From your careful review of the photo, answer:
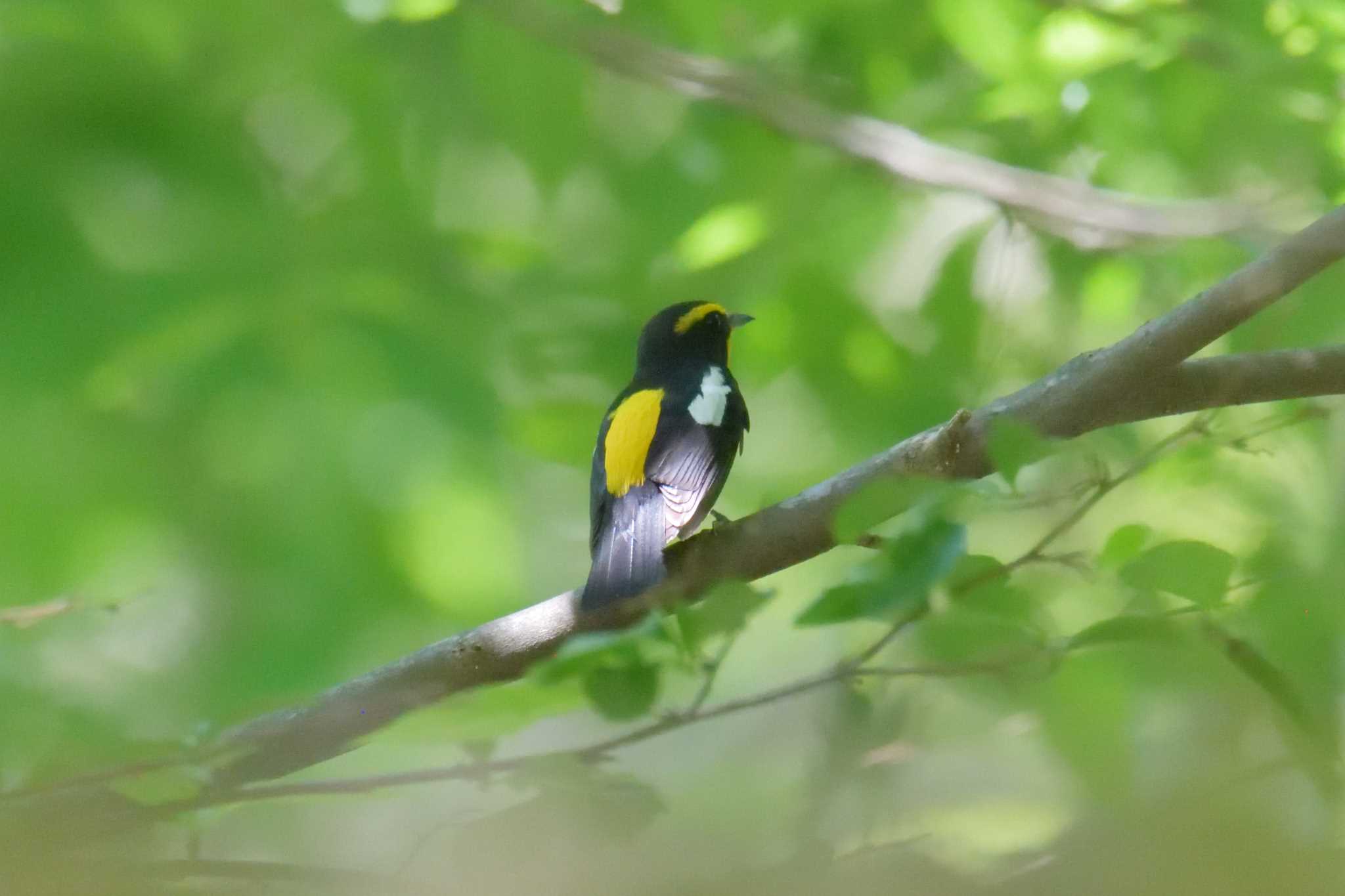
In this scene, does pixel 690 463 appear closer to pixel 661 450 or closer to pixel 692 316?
pixel 661 450

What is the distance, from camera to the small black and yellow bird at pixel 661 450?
2279 millimetres

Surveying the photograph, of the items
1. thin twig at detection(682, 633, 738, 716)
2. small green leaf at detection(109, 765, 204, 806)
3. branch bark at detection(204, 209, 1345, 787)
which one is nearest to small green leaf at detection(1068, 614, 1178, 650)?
thin twig at detection(682, 633, 738, 716)

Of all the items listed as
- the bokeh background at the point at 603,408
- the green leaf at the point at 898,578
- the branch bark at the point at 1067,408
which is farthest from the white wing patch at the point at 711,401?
the green leaf at the point at 898,578

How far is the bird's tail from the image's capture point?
174 centimetres

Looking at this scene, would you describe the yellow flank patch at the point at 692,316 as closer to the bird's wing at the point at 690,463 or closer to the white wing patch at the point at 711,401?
the white wing patch at the point at 711,401

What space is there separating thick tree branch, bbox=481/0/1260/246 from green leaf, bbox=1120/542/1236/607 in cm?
206

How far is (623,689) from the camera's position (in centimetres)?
78

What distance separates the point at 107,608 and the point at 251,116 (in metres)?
0.99

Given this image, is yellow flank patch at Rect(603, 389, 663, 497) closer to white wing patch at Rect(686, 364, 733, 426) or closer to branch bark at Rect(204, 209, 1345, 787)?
white wing patch at Rect(686, 364, 733, 426)

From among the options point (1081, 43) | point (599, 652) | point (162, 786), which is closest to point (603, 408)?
point (1081, 43)

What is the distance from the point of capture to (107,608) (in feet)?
4.68

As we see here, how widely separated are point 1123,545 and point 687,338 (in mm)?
2683

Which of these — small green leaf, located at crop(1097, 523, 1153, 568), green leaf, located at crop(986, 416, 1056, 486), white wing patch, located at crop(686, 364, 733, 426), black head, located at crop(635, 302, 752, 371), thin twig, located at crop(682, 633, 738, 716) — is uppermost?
black head, located at crop(635, 302, 752, 371)

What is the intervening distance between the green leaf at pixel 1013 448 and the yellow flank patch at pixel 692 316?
239cm
